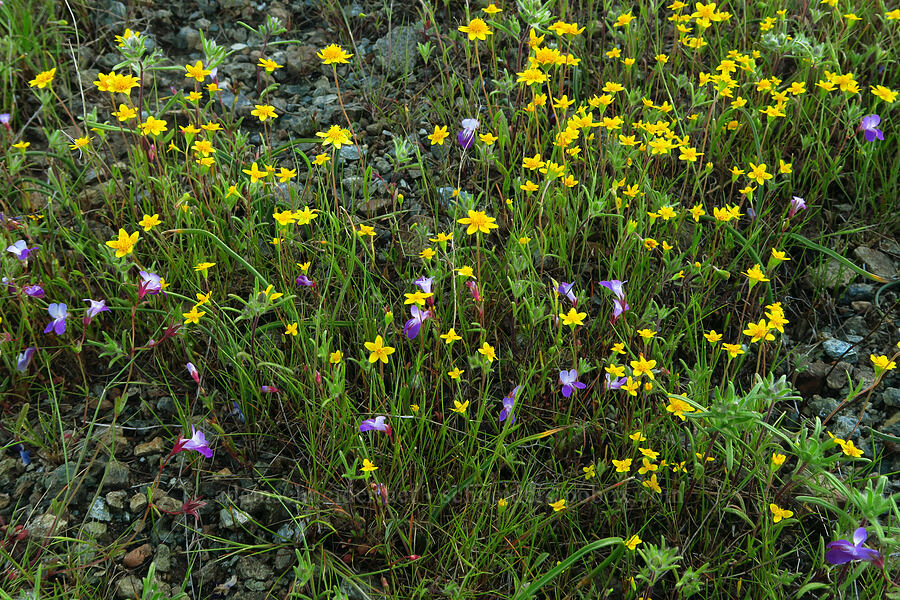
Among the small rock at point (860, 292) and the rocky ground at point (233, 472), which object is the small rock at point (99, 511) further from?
the small rock at point (860, 292)

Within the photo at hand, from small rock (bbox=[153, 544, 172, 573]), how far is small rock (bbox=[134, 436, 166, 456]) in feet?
1.10

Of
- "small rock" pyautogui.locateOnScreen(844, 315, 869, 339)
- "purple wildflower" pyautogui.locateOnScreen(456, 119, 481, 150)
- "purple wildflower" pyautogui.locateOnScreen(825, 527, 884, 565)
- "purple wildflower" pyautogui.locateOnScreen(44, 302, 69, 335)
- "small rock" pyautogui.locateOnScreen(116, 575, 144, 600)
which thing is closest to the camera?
"purple wildflower" pyautogui.locateOnScreen(825, 527, 884, 565)

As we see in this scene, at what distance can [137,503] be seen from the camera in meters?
2.10

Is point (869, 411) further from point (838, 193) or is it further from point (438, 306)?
point (438, 306)

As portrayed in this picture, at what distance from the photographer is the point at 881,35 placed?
126 inches

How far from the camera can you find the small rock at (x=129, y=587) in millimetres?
1919

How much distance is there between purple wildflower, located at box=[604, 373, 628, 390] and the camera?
208 centimetres

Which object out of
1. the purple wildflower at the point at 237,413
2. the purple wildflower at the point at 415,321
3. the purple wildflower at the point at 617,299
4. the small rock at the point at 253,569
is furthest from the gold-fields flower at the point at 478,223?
the small rock at the point at 253,569

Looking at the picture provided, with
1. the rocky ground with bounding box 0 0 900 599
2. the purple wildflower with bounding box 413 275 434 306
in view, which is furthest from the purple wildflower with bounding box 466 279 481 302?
the rocky ground with bounding box 0 0 900 599

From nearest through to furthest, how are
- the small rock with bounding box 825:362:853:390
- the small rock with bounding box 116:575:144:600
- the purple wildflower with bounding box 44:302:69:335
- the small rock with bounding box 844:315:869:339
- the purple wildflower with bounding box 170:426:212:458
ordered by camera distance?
the small rock with bounding box 116:575:144:600 → the purple wildflower with bounding box 170:426:212:458 → the purple wildflower with bounding box 44:302:69:335 → the small rock with bounding box 825:362:853:390 → the small rock with bounding box 844:315:869:339

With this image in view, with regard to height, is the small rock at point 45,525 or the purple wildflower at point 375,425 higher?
the purple wildflower at point 375,425

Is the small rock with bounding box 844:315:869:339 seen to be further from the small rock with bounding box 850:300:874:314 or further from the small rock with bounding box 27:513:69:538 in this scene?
the small rock with bounding box 27:513:69:538

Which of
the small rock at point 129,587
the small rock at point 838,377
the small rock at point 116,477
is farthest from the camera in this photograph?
the small rock at point 838,377

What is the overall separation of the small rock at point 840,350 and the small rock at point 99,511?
248cm
